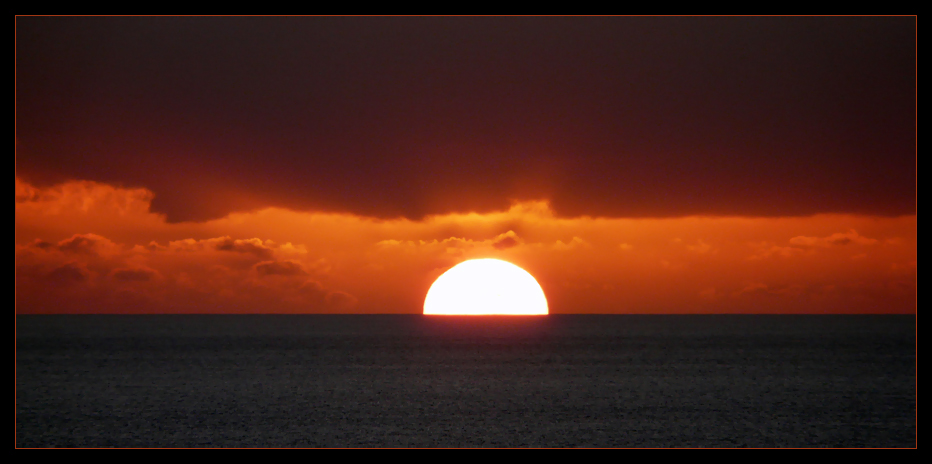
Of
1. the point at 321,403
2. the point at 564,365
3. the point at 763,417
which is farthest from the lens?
the point at 564,365

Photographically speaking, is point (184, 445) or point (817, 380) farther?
point (817, 380)

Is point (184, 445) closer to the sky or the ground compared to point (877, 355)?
closer to the sky

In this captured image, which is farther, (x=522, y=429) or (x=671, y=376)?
(x=671, y=376)

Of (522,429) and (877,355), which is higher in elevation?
(522,429)

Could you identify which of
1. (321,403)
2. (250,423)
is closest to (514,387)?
(321,403)

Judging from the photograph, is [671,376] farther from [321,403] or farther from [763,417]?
[321,403]

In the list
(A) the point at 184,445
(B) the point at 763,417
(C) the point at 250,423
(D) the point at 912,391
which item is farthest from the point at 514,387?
(D) the point at 912,391

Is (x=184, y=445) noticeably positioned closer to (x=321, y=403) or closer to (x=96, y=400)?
(x=321, y=403)

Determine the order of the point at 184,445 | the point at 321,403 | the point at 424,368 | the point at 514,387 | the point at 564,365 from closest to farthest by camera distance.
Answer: the point at 184,445
the point at 321,403
the point at 514,387
the point at 424,368
the point at 564,365

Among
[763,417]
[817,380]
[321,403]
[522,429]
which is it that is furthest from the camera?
[817,380]

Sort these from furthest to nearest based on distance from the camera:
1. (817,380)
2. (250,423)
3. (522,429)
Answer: (817,380)
(250,423)
(522,429)
